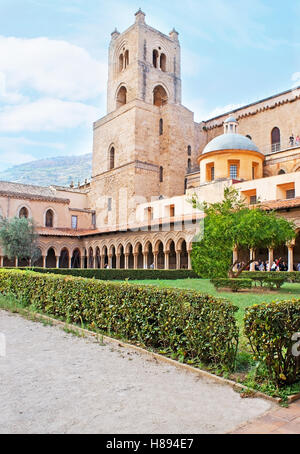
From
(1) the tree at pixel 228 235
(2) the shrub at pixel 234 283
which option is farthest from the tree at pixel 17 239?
(2) the shrub at pixel 234 283

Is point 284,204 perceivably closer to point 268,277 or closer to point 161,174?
point 268,277

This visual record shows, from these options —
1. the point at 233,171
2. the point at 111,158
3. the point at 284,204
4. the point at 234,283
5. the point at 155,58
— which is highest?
the point at 155,58

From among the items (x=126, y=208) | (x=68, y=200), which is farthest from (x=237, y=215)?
(x=68, y=200)

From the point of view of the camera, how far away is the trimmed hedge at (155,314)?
455 centimetres

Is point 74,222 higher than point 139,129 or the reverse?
the reverse

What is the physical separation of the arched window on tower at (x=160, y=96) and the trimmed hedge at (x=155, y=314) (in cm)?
3505

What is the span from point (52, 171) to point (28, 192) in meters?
137

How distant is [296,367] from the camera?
13.2 feet

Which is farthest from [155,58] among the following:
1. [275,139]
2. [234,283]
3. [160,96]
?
[234,283]

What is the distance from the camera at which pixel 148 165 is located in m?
35.4

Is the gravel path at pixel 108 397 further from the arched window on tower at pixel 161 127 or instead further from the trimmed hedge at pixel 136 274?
the arched window on tower at pixel 161 127

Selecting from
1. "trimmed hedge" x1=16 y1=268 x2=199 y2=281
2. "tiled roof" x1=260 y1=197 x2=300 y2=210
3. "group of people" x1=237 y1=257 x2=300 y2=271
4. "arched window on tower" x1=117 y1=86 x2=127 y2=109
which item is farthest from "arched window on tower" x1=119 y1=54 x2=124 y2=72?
"group of people" x1=237 y1=257 x2=300 y2=271
